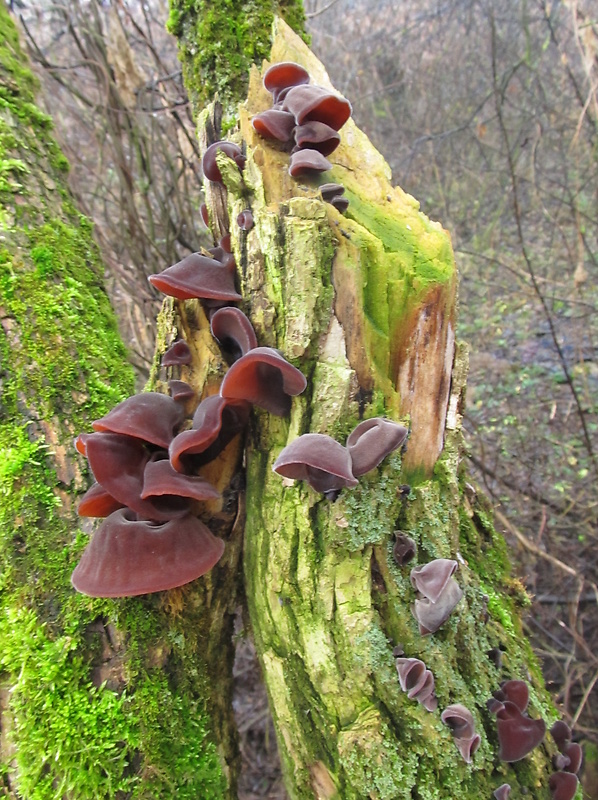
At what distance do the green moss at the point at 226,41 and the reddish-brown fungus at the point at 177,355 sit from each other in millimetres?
1185

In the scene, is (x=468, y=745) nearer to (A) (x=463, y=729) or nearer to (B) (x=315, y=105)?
(A) (x=463, y=729)

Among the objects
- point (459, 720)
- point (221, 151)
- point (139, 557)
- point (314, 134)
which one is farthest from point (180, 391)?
point (459, 720)

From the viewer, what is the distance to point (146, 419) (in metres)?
1.85

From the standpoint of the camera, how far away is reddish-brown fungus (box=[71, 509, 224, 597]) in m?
1.69

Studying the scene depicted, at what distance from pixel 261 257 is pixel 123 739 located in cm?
159

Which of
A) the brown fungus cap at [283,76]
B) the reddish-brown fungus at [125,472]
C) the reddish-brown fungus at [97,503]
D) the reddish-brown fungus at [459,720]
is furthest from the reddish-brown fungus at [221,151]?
the reddish-brown fungus at [459,720]

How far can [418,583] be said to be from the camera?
1.78 metres

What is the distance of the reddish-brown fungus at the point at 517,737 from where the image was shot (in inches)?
72.5

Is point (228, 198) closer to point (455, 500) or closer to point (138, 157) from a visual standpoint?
point (455, 500)

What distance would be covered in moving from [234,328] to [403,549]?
93 cm

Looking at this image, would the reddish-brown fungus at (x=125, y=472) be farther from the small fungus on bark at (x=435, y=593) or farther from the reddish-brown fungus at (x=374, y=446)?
the small fungus on bark at (x=435, y=593)

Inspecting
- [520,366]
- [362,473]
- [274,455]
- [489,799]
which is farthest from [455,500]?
[520,366]

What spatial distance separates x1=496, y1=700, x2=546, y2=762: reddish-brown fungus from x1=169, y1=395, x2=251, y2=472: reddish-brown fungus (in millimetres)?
1319

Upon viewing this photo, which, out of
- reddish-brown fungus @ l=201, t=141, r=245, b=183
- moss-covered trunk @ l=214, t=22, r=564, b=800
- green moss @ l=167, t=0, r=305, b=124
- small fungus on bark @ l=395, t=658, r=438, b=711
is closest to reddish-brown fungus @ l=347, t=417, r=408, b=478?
moss-covered trunk @ l=214, t=22, r=564, b=800
